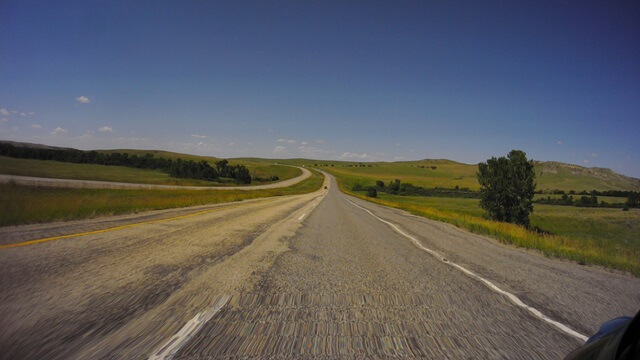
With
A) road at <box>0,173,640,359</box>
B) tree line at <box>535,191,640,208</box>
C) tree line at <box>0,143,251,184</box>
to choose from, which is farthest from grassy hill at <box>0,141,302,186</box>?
tree line at <box>535,191,640,208</box>

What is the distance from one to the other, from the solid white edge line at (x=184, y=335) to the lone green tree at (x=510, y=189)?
1422 inches

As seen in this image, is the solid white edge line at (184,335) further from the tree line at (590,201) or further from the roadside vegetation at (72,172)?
the tree line at (590,201)

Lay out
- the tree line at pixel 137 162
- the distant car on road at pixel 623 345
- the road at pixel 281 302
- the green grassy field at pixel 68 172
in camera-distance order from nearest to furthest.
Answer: the distant car on road at pixel 623 345 → the road at pixel 281 302 → the green grassy field at pixel 68 172 → the tree line at pixel 137 162

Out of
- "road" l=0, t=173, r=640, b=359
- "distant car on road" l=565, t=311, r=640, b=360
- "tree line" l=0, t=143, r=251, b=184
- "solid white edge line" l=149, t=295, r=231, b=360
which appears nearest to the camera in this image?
"distant car on road" l=565, t=311, r=640, b=360

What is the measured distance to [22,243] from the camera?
6316 millimetres

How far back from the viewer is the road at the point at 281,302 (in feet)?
9.17

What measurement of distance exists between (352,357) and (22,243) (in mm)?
7326

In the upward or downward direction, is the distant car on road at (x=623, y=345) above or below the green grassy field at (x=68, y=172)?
above

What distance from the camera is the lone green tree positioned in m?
32.9

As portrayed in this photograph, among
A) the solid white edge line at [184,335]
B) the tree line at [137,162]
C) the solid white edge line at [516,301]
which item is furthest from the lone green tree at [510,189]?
the tree line at [137,162]

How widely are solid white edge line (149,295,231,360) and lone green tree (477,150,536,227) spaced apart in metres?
36.1

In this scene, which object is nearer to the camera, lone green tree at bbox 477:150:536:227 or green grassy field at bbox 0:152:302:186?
lone green tree at bbox 477:150:536:227

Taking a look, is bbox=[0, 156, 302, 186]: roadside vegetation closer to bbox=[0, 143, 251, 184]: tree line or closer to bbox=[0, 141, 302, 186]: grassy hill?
bbox=[0, 141, 302, 186]: grassy hill

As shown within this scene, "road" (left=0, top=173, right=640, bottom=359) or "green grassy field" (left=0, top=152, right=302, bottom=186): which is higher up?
"road" (left=0, top=173, right=640, bottom=359)
